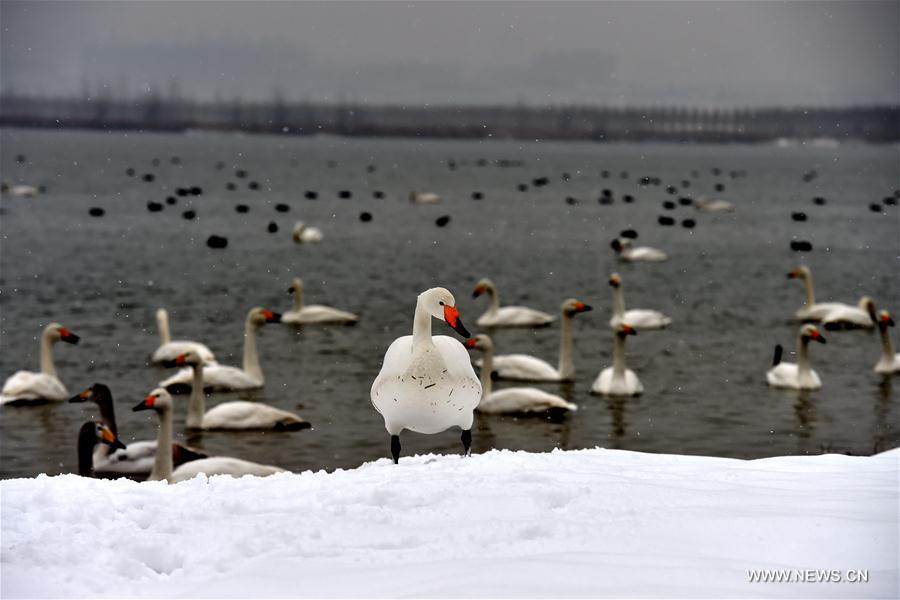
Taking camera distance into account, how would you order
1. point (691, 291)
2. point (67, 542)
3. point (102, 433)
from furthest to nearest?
point (691, 291)
point (102, 433)
point (67, 542)

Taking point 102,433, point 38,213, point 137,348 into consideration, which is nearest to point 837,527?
point 102,433

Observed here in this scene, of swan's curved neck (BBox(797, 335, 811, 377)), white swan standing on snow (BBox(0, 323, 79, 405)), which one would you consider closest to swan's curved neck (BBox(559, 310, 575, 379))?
swan's curved neck (BBox(797, 335, 811, 377))

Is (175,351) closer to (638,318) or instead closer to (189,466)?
(189,466)

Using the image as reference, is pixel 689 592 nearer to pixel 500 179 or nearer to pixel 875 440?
pixel 875 440

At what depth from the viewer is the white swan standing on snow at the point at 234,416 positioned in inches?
563

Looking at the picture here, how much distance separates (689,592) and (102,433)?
24.7 feet

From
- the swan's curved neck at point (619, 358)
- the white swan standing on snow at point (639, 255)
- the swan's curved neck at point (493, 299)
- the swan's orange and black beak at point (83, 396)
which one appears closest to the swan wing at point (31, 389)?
the swan's orange and black beak at point (83, 396)

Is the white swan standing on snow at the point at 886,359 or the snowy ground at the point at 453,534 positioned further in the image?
the white swan standing on snow at the point at 886,359

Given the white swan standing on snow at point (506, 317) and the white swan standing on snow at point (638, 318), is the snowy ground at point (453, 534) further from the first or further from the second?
the white swan standing on snow at point (506, 317)

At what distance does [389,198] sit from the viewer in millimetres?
69500

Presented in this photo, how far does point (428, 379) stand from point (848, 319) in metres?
17.2

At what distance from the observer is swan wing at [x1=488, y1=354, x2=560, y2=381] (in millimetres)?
17500

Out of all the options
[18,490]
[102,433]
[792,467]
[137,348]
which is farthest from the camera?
[137,348]

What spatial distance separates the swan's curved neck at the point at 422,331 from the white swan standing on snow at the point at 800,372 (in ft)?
35.7
